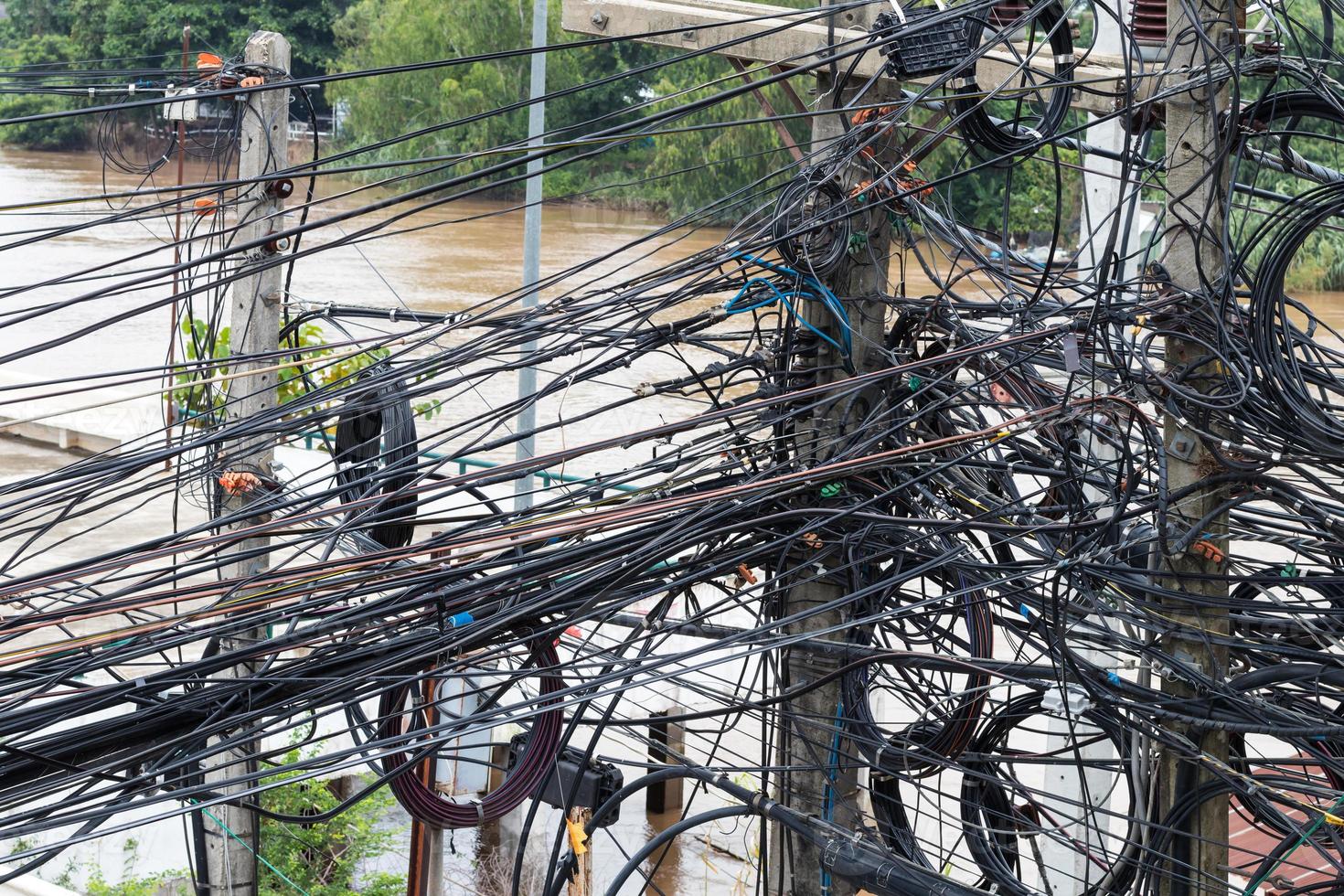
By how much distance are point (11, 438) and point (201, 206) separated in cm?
1657

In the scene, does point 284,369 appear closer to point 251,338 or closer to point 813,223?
point 251,338

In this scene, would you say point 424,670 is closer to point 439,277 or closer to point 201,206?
point 201,206

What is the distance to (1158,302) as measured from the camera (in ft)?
14.1

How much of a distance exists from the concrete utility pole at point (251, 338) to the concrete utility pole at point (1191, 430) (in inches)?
137

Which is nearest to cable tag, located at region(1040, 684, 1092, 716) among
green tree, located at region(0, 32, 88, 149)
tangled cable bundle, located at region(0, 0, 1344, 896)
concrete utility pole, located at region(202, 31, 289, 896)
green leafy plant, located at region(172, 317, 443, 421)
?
tangled cable bundle, located at region(0, 0, 1344, 896)

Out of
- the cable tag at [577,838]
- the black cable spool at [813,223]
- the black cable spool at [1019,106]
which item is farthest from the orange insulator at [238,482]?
the black cable spool at [1019,106]

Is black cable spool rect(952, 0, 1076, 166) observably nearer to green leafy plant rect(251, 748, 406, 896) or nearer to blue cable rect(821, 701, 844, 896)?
blue cable rect(821, 701, 844, 896)

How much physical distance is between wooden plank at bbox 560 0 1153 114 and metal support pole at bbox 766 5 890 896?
136mm

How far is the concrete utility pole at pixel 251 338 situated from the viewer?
6004mm

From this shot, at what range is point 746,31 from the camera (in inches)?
216

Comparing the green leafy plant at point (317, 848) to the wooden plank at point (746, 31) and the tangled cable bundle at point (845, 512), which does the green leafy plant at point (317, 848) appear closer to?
the tangled cable bundle at point (845, 512)

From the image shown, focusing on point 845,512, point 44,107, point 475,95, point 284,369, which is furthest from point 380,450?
point 44,107

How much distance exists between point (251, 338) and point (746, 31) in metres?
2.48

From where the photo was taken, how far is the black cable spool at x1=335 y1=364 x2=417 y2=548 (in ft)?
16.4
